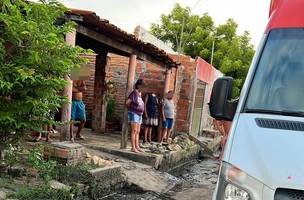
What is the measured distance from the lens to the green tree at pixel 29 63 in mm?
5922

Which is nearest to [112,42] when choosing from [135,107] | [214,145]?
[135,107]

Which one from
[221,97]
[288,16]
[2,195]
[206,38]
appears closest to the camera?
[221,97]

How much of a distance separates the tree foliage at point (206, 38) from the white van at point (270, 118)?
102 ft

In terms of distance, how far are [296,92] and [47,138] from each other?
6568 millimetres

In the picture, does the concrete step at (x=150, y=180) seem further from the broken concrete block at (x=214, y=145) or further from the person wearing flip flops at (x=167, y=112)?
the broken concrete block at (x=214, y=145)

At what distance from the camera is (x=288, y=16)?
14.3ft

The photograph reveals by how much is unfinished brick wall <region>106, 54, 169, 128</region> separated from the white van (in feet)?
38.9

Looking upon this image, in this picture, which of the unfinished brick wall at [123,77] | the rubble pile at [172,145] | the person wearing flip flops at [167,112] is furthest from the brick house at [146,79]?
the person wearing flip flops at [167,112]

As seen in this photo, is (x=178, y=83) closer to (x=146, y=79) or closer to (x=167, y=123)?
(x=146, y=79)

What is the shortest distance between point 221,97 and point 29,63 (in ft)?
9.40

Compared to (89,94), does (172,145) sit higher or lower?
lower

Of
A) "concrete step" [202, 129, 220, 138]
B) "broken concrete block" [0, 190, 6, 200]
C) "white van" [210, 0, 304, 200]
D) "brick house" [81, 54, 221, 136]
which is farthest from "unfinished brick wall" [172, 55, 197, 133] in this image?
"white van" [210, 0, 304, 200]

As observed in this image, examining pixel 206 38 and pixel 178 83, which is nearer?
pixel 178 83

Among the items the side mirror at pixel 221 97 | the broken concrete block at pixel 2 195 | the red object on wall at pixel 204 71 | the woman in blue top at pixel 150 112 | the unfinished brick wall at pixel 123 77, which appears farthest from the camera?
the red object on wall at pixel 204 71
